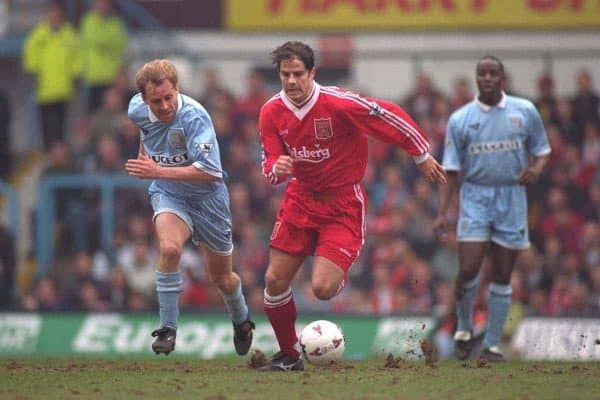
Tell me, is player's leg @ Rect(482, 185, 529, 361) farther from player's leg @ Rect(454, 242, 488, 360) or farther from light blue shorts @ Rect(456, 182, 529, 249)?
player's leg @ Rect(454, 242, 488, 360)

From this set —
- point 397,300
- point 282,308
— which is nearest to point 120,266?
point 397,300

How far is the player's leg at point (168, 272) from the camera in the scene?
11.2 meters

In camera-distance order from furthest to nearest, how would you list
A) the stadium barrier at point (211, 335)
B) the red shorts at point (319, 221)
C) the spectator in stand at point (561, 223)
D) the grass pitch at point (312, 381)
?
1. the spectator in stand at point (561, 223)
2. the stadium barrier at point (211, 335)
3. the red shorts at point (319, 221)
4. the grass pitch at point (312, 381)

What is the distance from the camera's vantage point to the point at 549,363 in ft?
41.5

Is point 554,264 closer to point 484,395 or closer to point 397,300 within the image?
point 397,300

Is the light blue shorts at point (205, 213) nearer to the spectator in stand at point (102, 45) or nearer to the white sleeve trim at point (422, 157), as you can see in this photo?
the white sleeve trim at point (422, 157)

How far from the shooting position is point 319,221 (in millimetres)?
11281

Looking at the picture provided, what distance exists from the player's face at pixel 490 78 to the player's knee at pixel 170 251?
3308 mm

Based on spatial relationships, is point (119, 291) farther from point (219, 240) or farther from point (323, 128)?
point (323, 128)

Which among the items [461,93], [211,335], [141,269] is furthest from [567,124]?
[141,269]

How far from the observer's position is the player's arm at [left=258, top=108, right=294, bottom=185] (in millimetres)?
10570

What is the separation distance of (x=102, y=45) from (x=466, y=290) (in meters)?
9.44

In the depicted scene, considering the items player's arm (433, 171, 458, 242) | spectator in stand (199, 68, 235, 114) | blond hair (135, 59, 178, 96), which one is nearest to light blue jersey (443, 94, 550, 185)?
player's arm (433, 171, 458, 242)

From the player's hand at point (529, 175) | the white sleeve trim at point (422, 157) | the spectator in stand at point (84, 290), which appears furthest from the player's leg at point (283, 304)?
the spectator in stand at point (84, 290)
